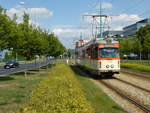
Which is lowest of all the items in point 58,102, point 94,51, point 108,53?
point 58,102

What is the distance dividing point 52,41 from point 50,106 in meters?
27.4

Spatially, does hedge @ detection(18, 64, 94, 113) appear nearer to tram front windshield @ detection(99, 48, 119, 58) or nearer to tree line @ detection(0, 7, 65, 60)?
tree line @ detection(0, 7, 65, 60)

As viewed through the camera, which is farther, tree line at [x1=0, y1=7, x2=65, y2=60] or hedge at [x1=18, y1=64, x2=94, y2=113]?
tree line at [x1=0, y1=7, x2=65, y2=60]

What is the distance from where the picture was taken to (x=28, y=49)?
1819 centimetres

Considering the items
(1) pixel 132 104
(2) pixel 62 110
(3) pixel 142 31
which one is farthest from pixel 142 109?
(3) pixel 142 31

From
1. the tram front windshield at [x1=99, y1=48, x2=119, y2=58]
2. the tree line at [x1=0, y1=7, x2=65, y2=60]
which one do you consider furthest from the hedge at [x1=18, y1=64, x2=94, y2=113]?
the tram front windshield at [x1=99, y1=48, x2=119, y2=58]

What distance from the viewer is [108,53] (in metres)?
17.2

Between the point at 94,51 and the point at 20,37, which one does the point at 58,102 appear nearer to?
the point at 20,37

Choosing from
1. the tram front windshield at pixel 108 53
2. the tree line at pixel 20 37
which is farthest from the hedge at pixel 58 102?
the tram front windshield at pixel 108 53

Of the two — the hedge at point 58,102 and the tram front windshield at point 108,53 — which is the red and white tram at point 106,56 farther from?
the hedge at point 58,102

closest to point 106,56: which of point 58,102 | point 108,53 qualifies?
point 108,53

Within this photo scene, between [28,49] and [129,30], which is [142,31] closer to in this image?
[129,30]

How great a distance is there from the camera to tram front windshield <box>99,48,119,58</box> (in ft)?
55.8

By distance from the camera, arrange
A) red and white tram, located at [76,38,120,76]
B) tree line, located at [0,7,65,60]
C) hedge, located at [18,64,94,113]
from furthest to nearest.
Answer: red and white tram, located at [76,38,120,76], tree line, located at [0,7,65,60], hedge, located at [18,64,94,113]
